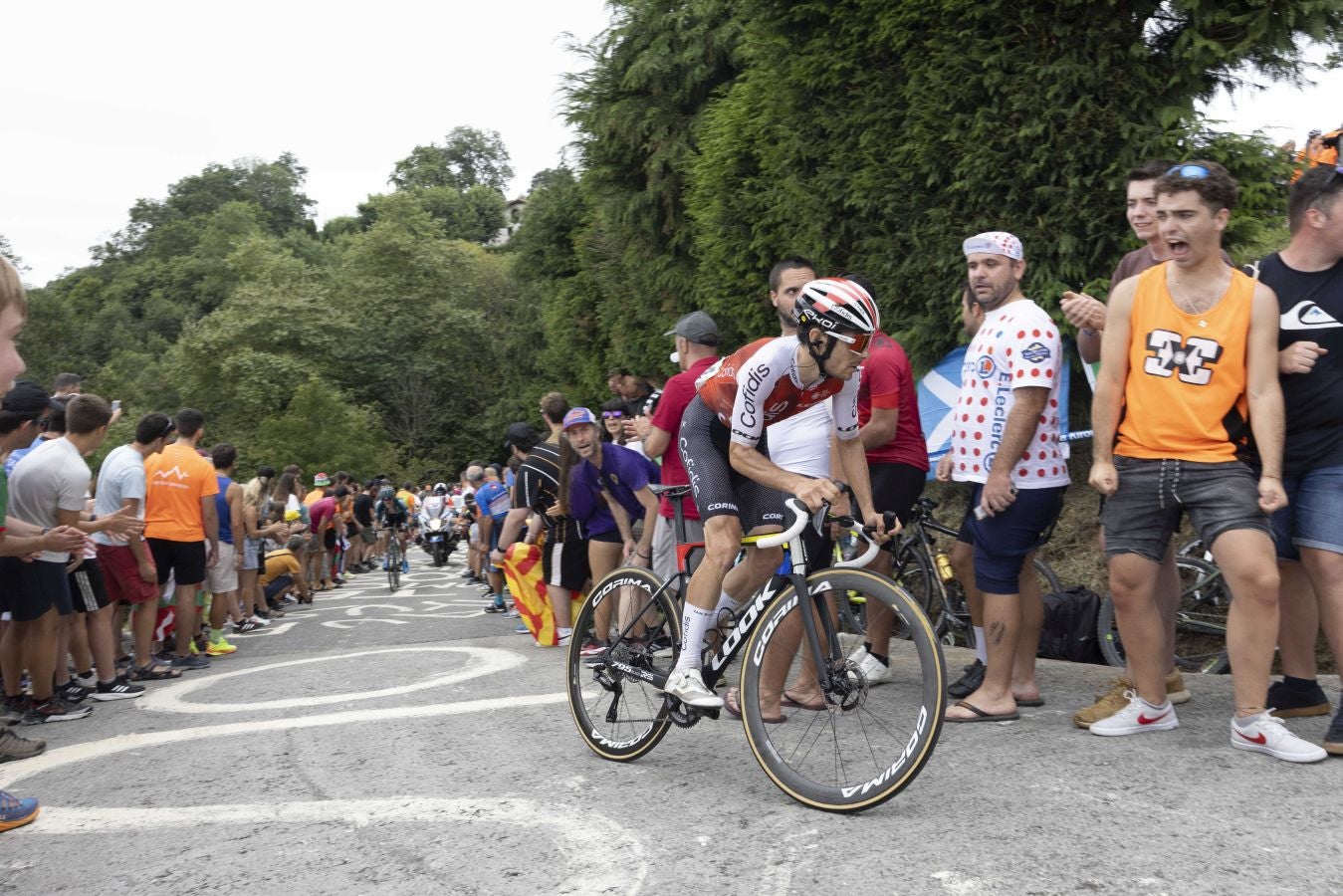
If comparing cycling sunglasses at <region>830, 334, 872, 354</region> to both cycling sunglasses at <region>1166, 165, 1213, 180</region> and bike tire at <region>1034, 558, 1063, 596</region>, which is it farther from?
bike tire at <region>1034, 558, 1063, 596</region>

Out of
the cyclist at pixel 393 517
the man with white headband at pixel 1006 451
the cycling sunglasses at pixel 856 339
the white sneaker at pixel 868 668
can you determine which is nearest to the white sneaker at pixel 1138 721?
the man with white headband at pixel 1006 451

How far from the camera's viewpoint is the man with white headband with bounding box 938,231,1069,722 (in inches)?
219

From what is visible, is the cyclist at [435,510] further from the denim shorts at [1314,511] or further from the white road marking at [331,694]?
the denim shorts at [1314,511]

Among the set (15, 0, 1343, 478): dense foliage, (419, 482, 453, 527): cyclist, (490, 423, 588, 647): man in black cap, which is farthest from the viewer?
(419, 482, 453, 527): cyclist

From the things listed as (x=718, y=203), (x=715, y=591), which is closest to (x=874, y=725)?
(x=715, y=591)

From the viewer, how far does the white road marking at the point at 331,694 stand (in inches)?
301

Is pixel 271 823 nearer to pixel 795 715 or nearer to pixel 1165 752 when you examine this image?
pixel 795 715

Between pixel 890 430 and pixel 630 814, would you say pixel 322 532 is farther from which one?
pixel 630 814

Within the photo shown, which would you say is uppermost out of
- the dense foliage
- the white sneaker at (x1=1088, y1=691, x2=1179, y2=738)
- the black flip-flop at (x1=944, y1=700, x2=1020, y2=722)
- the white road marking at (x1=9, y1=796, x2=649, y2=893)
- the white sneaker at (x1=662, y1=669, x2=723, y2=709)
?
the dense foliage

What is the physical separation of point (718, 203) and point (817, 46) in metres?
3.02

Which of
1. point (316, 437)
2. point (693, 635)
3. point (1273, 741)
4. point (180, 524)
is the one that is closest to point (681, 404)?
point (693, 635)

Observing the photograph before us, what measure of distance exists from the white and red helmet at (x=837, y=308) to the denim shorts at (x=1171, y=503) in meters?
1.35

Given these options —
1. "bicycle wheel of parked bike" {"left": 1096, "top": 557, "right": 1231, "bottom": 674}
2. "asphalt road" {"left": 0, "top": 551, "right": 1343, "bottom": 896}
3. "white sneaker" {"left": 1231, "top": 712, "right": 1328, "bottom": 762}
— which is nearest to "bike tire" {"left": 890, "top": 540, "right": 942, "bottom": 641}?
"bicycle wheel of parked bike" {"left": 1096, "top": 557, "right": 1231, "bottom": 674}

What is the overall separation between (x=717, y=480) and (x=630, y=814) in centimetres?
147
